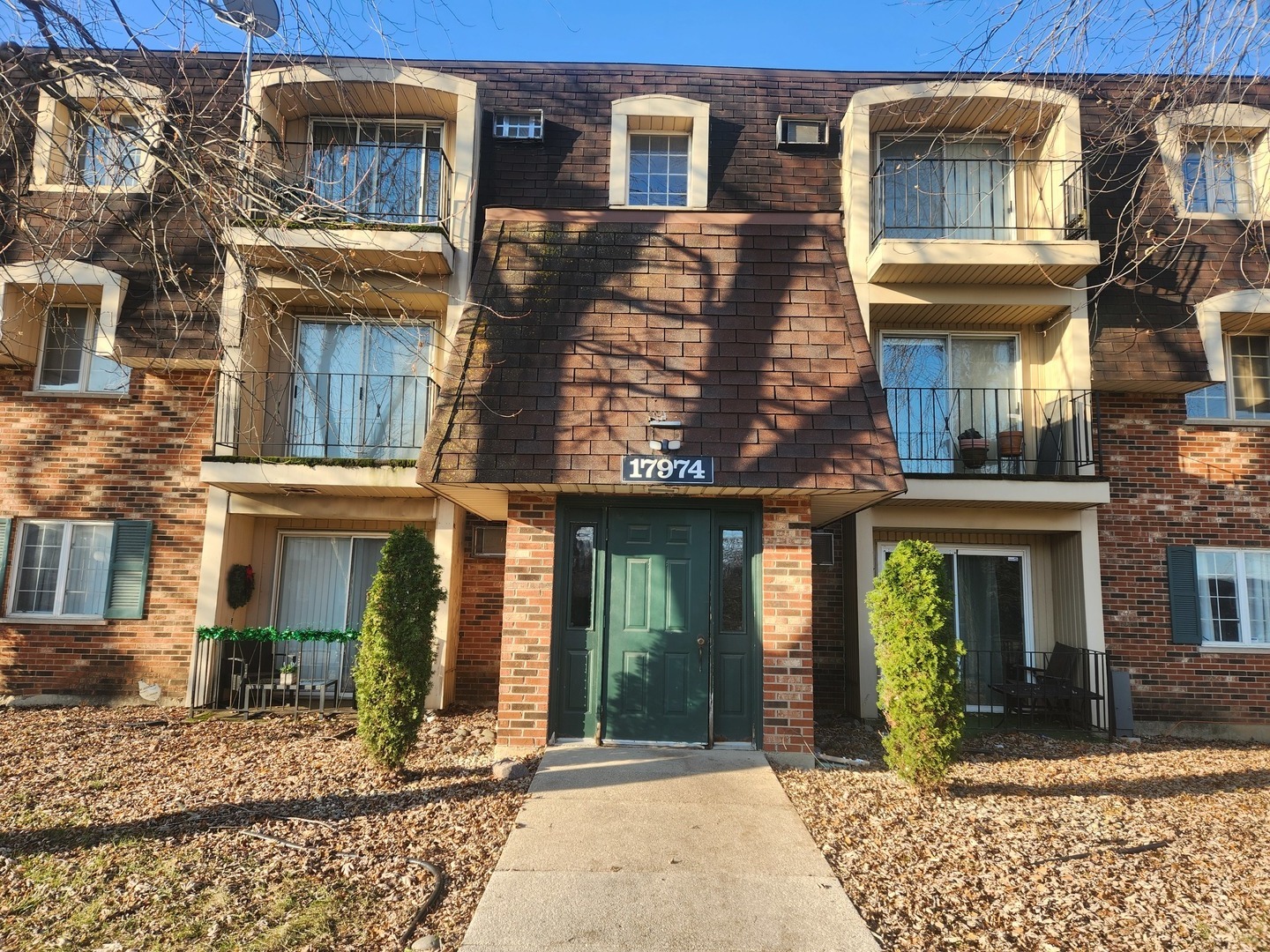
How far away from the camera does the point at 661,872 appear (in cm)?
459

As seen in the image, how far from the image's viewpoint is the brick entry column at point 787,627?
6.99m

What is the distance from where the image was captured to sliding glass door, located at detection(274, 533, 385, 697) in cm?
1041

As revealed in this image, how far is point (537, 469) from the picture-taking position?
22.1 ft

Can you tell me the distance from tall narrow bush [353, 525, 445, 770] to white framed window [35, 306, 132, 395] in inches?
258

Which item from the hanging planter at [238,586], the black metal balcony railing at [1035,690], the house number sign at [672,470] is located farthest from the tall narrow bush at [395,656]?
the black metal balcony railing at [1035,690]

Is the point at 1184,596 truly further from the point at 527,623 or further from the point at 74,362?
the point at 74,362

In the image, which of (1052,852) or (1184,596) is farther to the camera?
(1184,596)

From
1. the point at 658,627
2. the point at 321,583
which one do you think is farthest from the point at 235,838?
the point at 321,583

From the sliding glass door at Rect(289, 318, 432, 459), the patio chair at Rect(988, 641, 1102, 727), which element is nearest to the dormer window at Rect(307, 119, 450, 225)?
the sliding glass door at Rect(289, 318, 432, 459)

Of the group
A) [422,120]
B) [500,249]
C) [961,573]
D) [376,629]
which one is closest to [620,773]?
[376,629]

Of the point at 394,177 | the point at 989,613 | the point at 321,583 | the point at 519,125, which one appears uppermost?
the point at 519,125

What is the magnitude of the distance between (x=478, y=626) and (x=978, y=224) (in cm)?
912

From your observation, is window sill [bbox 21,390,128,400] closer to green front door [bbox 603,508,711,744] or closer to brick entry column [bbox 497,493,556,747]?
brick entry column [bbox 497,493,556,747]

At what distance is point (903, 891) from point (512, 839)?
8.17 ft
